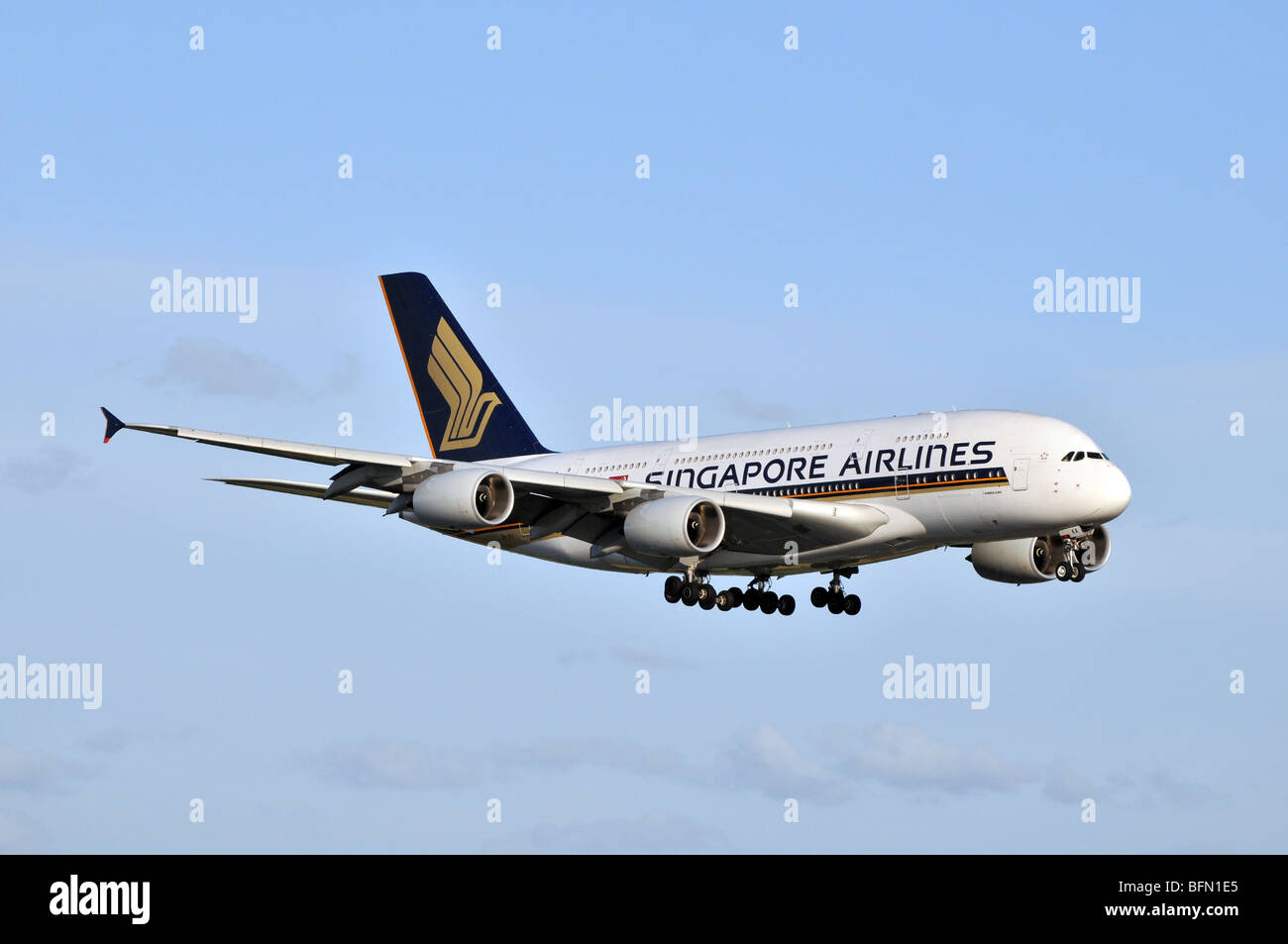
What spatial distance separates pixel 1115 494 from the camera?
52969mm

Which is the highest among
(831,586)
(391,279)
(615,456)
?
(391,279)

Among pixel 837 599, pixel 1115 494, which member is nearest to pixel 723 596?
pixel 837 599

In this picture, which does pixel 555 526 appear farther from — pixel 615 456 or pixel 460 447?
pixel 460 447

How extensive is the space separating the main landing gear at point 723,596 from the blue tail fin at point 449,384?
1090cm

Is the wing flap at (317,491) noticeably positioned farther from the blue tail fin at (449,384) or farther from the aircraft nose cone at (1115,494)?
the aircraft nose cone at (1115,494)

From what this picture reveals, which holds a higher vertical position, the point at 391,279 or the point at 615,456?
the point at 391,279

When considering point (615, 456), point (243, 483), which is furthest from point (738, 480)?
point (243, 483)

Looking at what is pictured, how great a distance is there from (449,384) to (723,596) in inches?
635

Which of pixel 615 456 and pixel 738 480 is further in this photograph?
pixel 615 456

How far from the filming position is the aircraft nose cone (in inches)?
2082

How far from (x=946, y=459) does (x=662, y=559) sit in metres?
8.88

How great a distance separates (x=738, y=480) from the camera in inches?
2303

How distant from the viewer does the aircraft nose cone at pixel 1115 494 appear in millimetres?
52875

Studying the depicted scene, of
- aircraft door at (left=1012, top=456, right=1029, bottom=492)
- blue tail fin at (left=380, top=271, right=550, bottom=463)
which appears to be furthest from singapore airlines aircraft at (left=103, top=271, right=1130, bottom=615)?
blue tail fin at (left=380, top=271, right=550, bottom=463)
